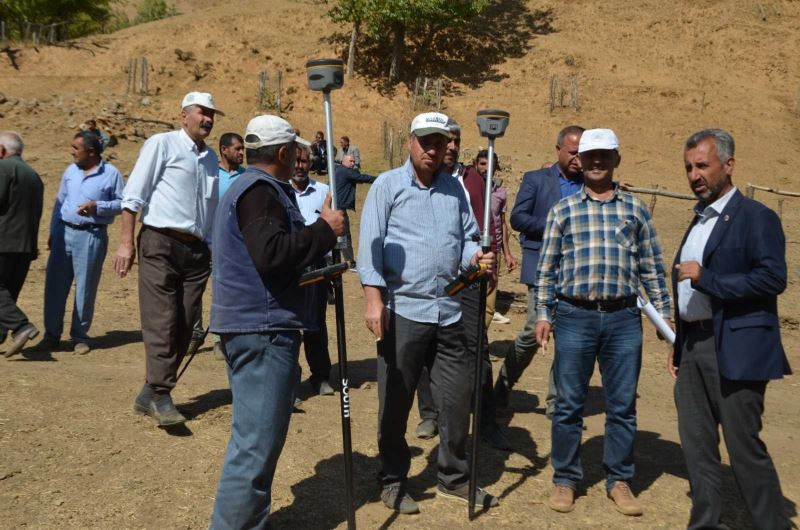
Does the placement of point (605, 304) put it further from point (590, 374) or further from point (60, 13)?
point (60, 13)

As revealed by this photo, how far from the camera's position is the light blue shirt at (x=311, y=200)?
23.1 feet

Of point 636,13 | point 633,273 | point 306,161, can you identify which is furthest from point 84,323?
point 636,13

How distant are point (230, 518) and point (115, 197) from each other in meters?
5.10

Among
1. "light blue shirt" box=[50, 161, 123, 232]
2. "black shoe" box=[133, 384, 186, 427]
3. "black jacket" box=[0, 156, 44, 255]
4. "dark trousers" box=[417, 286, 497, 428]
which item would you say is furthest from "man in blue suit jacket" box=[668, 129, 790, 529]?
"black jacket" box=[0, 156, 44, 255]

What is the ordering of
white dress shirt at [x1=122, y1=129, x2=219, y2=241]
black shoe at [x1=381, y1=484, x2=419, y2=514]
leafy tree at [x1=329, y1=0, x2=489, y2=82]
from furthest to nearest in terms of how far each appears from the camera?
leafy tree at [x1=329, y1=0, x2=489, y2=82] < white dress shirt at [x1=122, y1=129, x2=219, y2=241] < black shoe at [x1=381, y1=484, x2=419, y2=514]

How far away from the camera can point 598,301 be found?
482 centimetres

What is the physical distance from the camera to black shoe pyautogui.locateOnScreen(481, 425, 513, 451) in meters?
5.82

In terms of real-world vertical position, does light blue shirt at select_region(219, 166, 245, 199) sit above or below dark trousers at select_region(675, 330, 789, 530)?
above

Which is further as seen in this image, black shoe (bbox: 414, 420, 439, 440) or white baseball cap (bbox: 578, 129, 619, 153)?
black shoe (bbox: 414, 420, 439, 440)

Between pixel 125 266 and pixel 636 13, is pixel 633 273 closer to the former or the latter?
pixel 125 266

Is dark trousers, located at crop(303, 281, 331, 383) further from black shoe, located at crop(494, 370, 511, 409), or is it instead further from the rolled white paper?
the rolled white paper

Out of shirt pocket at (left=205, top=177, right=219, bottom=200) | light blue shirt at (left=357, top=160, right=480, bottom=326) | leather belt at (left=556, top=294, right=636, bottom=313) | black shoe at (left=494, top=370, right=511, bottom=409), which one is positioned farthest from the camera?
black shoe at (left=494, top=370, right=511, bottom=409)

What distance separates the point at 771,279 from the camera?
13.2ft

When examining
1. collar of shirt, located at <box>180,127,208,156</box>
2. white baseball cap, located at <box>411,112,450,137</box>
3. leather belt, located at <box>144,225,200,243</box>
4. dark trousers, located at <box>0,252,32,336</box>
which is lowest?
dark trousers, located at <box>0,252,32,336</box>
